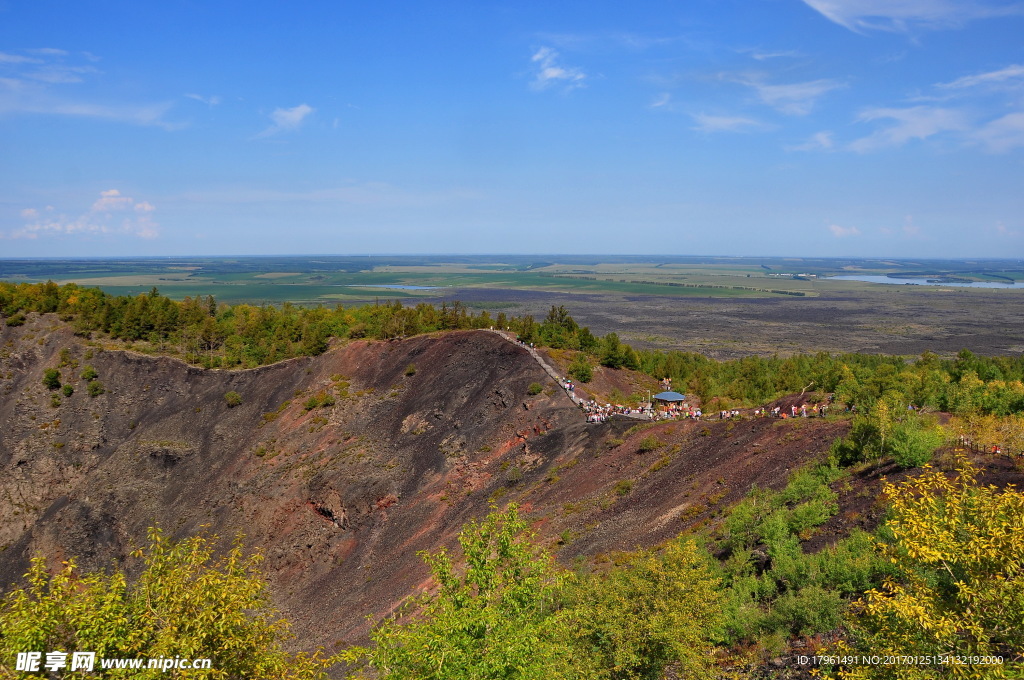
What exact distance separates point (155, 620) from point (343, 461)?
4347 cm

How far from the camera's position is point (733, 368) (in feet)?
243

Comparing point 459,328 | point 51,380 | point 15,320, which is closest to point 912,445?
point 459,328

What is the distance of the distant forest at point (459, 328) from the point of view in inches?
2254

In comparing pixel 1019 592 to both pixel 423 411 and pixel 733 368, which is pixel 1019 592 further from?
pixel 733 368

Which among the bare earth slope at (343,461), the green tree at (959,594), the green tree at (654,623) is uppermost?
the green tree at (959,594)

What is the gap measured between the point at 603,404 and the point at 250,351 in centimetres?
4977

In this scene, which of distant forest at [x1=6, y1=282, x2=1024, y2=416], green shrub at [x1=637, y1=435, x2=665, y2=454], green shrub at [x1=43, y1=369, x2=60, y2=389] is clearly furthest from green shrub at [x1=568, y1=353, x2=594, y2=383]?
green shrub at [x1=43, y1=369, x2=60, y2=389]

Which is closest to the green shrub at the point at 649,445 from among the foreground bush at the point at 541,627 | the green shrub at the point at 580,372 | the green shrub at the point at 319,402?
the green shrub at the point at 580,372

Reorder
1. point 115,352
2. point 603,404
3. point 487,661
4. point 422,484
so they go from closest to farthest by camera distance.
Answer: point 487,661
point 422,484
point 603,404
point 115,352

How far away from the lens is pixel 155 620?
12.8 m

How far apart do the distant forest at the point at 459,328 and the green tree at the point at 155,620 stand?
1653 inches

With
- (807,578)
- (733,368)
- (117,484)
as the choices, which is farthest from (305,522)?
(733,368)
